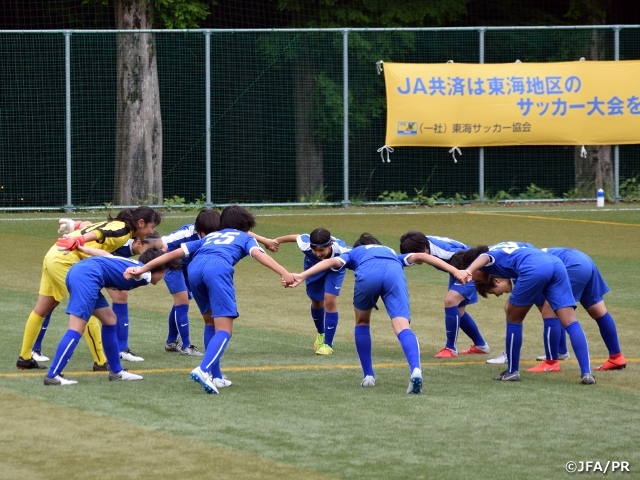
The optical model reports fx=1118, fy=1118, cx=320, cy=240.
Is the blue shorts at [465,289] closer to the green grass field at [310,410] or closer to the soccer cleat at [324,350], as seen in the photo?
the green grass field at [310,410]

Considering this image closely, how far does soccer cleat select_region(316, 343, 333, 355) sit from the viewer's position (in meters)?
9.86

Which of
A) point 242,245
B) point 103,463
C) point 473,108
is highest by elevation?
point 473,108

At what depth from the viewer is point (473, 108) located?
22.4 metres

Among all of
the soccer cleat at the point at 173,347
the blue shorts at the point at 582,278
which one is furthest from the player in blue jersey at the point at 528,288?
the soccer cleat at the point at 173,347

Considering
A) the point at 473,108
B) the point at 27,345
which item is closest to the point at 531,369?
the point at 27,345

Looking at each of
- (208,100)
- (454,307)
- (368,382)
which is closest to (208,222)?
(368,382)

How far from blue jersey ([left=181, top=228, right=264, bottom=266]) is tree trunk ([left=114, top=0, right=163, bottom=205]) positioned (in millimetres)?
13357

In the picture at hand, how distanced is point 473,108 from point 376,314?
10984 mm

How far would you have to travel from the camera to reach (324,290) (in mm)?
10297

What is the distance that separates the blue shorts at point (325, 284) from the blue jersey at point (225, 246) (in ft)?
5.49

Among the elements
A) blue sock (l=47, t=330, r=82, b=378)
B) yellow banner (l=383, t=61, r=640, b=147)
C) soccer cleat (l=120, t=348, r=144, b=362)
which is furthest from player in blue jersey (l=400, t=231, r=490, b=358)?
yellow banner (l=383, t=61, r=640, b=147)

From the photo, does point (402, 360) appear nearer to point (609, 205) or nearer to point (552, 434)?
point (552, 434)

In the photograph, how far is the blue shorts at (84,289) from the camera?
27.1 ft

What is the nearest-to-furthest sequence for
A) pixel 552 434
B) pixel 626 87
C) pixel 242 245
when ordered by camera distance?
pixel 552 434
pixel 242 245
pixel 626 87
